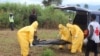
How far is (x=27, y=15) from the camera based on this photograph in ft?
102

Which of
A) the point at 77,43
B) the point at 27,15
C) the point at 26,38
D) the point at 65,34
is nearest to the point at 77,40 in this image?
the point at 77,43

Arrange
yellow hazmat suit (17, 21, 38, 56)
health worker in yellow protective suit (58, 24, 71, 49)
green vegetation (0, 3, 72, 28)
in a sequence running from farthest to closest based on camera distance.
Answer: green vegetation (0, 3, 72, 28), health worker in yellow protective suit (58, 24, 71, 49), yellow hazmat suit (17, 21, 38, 56)

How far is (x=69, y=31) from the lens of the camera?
1418 centimetres

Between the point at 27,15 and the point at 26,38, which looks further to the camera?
the point at 27,15

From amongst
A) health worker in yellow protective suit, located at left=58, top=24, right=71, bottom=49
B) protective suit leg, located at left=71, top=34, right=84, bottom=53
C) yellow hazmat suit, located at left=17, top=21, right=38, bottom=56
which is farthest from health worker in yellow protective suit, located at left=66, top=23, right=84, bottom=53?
yellow hazmat suit, located at left=17, top=21, right=38, bottom=56

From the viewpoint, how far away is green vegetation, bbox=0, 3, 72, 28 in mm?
29828

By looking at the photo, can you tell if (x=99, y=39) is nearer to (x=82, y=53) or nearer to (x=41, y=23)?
(x=82, y=53)

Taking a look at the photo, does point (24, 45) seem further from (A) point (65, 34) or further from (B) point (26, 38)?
(A) point (65, 34)

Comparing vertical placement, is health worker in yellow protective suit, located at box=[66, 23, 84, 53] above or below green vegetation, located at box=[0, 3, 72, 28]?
above

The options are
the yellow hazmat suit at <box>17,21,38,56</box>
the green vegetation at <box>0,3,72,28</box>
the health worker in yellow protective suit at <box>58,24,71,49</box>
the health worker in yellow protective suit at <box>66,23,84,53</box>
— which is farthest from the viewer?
the green vegetation at <box>0,3,72,28</box>

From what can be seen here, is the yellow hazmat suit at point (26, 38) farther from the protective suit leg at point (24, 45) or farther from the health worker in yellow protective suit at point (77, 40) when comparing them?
the health worker in yellow protective suit at point (77, 40)

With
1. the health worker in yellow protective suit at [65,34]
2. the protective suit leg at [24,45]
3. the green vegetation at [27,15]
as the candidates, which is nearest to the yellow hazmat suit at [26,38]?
the protective suit leg at [24,45]

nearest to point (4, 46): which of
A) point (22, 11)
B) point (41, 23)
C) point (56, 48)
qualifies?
point (56, 48)

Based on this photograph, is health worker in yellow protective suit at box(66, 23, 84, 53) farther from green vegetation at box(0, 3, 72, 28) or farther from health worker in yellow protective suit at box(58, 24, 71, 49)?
green vegetation at box(0, 3, 72, 28)
